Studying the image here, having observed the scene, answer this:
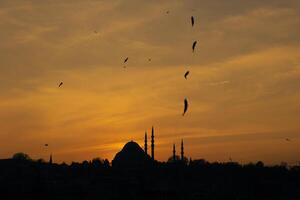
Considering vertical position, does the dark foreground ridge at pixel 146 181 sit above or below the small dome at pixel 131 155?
below

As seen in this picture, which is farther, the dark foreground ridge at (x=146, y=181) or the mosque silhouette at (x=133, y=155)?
the mosque silhouette at (x=133, y=155)

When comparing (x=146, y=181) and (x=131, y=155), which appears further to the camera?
(x=131, y=155)

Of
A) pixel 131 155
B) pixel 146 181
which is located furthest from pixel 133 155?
pixel 146 181

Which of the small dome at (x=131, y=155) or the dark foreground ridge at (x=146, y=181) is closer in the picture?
the dark foreground ridge at (x=146, y=181)

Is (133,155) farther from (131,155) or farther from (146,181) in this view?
(146,181)

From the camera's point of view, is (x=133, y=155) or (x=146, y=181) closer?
(x=146, y=181)

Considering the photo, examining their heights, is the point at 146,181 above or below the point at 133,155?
below

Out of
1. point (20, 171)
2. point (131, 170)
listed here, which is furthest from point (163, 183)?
point (20, 171)

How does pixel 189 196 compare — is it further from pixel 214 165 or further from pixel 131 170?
pixel 214 165
